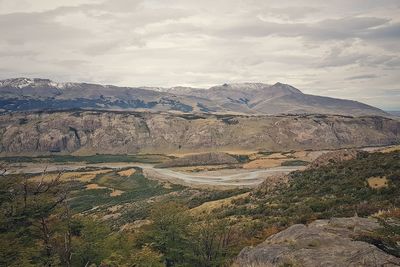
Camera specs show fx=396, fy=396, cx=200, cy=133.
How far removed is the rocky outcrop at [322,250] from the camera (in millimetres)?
13481

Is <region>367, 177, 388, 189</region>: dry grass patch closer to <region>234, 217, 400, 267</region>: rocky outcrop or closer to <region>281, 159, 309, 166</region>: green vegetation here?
<region>234, 217, 400, 267</region>: rocky outcrop

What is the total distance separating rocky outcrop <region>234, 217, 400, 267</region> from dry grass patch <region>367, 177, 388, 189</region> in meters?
20.3

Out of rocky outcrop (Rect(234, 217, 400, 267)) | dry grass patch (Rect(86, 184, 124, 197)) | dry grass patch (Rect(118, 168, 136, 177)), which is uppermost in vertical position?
rocky outcrop (Rect(234, 217, 400, 267))

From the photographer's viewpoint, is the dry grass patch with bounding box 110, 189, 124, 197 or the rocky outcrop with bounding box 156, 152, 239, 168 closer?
the dry grass patch with bounding box 110, 189, 124, 197

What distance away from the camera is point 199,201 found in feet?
218

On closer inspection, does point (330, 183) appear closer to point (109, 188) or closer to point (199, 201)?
point (199, 201)

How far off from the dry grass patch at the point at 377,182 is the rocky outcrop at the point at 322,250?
800 inches

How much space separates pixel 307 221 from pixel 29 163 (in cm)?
18721

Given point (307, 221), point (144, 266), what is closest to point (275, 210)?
point (307, 221)

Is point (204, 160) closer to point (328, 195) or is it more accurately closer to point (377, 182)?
point (328, 195)

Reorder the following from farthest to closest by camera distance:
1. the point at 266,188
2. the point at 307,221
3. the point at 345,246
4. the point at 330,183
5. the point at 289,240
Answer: the point at 266,188 → the point at 330,183 → the point at 307,221 → the point at 289,240 → the point at 345,246

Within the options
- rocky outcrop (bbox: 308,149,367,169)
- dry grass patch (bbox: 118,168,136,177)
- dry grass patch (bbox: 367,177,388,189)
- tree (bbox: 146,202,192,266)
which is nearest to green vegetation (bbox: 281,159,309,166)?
dry grass patch (bbox: 118,168,136,177)

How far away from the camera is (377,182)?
1575 inches

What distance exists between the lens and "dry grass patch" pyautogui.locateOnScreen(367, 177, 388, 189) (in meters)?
38.5
